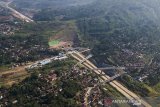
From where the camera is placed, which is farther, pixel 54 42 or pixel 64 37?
pixel 64 37

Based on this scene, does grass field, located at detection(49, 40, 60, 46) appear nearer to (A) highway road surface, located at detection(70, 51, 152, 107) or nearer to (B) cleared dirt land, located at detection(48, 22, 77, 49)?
(B) cleared dirt land, located at detection(48, 22, 77, 49)

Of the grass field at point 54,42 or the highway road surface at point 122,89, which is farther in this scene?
the grass field at point 54,42

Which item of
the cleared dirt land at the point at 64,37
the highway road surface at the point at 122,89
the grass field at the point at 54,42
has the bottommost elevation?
the cleared dirt land at the point at 64,37

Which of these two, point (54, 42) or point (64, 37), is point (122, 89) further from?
point (64, 37)

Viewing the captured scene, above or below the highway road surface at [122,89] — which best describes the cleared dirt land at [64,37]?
below

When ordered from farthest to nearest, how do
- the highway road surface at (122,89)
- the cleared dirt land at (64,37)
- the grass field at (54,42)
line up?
the cleared dirt land at (64,37)
the grass field at (54,42)
the highway road surface at (122,89)

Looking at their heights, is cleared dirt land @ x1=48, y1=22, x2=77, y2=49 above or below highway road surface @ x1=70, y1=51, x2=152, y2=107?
below

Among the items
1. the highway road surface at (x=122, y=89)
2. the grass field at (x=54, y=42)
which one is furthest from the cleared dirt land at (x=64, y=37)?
the highway road surface at (x=122, y=89)

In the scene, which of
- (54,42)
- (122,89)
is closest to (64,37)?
(54,42)

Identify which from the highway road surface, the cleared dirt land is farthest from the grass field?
the highway road surface

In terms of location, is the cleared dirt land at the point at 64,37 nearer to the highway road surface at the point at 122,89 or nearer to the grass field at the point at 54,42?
the grass field at the point at 54,42

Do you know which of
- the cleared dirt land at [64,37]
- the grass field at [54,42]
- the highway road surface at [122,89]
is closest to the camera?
the highway road surface at [122,89]

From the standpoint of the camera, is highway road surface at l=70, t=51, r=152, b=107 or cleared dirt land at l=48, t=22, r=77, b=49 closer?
highway road surface at l=70, t=51, r=152, b=107

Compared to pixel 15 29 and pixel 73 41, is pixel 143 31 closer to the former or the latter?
pixel 73 41
